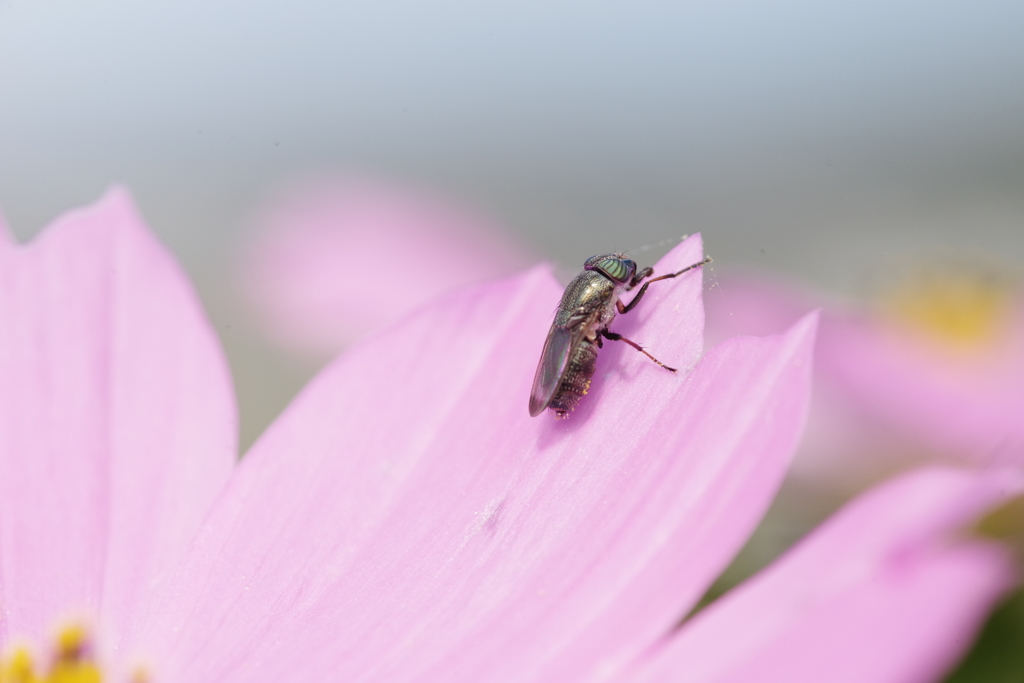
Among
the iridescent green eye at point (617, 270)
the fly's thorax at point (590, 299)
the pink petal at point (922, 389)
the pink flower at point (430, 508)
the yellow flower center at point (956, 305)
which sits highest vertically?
the iridescent green eye at point (617, 270)

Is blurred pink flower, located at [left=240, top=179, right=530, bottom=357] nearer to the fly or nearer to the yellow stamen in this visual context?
the fly

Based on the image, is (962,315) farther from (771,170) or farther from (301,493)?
(771,170)

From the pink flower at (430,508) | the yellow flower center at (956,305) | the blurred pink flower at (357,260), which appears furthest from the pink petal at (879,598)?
the yellow flower center at (956,305)

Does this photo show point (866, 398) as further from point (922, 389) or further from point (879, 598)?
point (879, 598)

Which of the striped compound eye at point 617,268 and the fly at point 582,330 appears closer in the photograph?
the fly at point 582,330

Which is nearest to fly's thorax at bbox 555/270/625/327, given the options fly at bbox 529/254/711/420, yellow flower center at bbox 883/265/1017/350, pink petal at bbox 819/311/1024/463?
fly at bbox 529/254/711/420

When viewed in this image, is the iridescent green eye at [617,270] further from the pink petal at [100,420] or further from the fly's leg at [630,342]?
the pink petal at [100,420]

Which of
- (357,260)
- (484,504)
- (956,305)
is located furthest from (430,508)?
(956,305)
